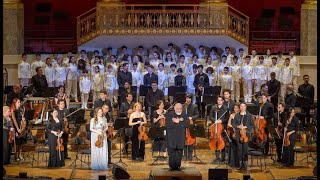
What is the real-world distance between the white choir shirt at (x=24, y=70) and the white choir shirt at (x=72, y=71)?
44.0 inches

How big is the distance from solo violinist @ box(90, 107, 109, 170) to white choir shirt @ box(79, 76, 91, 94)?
16.7 ft

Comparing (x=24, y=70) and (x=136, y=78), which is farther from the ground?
(x=24, y=70)

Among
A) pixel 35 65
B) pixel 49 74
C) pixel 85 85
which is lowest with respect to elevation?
pixel 85 85

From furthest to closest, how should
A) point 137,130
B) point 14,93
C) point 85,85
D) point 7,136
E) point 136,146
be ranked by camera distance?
point 85,85, point 14,93, point 136,146, point 137,130, point 7,136

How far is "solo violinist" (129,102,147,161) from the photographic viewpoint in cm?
1720

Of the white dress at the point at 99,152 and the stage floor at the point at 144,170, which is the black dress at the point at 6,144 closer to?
the stage floor at the point at 144,170

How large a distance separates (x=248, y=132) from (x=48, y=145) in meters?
4.01

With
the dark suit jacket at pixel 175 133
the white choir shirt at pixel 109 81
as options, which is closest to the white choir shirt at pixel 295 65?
the white choir shirt at pixel 109 81

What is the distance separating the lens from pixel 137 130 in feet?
57.2

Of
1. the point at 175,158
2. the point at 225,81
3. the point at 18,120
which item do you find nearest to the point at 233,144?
the point at 175,158

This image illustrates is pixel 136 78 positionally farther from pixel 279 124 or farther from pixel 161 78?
pixel 279 124

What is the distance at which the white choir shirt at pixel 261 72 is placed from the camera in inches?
891

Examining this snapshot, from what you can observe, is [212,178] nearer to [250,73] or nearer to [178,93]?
[178,93]

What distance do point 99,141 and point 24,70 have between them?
692 cm
